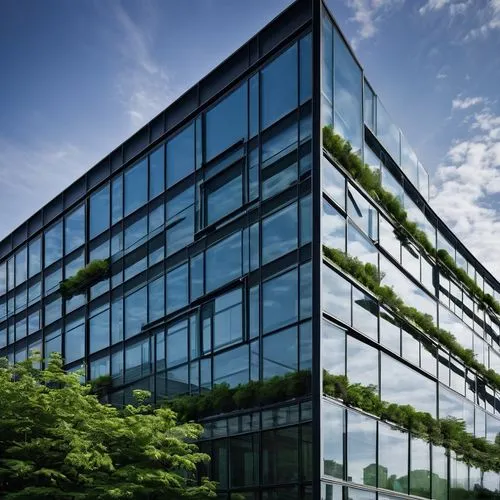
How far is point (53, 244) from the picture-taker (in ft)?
137

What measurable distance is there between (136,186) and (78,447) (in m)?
16.2

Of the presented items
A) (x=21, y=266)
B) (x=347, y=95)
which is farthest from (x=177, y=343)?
(x=21, y=266)

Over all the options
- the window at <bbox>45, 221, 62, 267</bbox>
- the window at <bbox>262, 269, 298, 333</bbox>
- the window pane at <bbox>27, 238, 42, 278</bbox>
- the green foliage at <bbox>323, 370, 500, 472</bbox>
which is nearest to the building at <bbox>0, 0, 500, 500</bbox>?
the window at <bbox>262, 269, 298, 333</bbox>

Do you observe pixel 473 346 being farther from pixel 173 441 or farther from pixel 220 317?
pixel 173 441

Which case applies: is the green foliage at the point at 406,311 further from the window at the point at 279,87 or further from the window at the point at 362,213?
the window at the point at 279,87

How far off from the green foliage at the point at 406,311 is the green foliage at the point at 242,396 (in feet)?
13.0

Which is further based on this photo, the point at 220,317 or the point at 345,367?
the point at 220,317

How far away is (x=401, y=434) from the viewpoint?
1094 inches

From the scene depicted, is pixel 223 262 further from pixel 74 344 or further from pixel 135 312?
pixel 74 344

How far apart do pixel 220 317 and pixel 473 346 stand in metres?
15.4

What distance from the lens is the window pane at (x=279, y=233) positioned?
25875 millimetres

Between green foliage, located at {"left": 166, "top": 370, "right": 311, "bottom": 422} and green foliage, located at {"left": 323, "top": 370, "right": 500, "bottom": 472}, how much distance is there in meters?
0.92

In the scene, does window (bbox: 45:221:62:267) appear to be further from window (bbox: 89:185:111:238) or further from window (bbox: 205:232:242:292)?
window (bbox: 205:232:242:292)

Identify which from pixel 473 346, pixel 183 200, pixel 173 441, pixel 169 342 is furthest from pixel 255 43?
pixel 473 346
